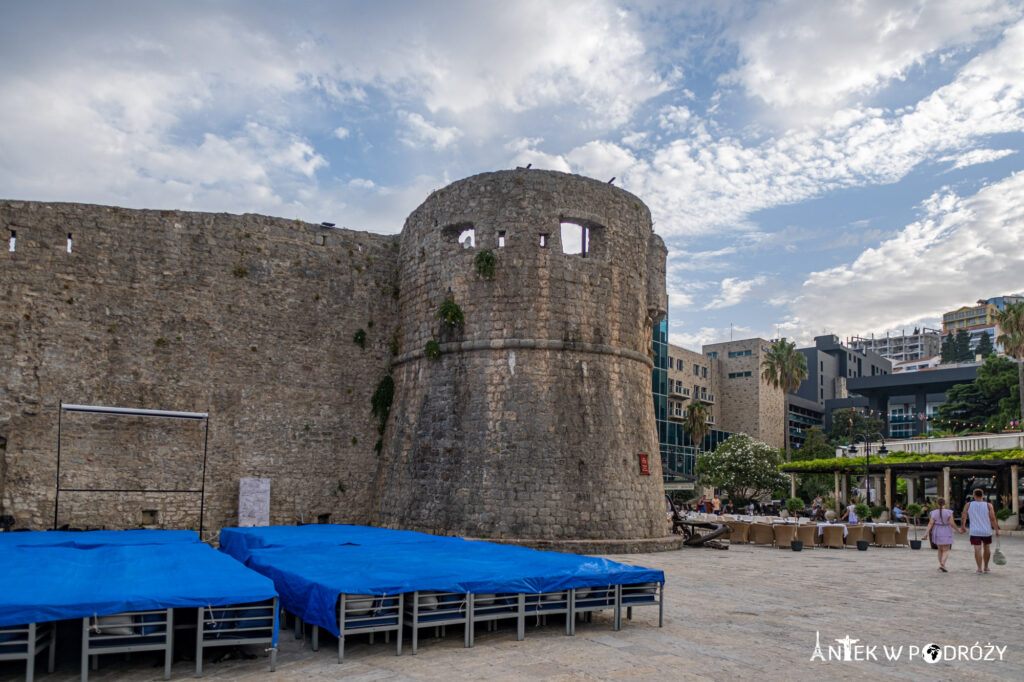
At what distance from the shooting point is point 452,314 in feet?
64.7

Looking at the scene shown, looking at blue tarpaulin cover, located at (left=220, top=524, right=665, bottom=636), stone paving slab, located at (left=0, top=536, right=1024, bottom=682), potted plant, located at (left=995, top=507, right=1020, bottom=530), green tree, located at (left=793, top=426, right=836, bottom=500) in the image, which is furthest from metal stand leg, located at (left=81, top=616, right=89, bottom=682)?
green tree, located at (left=793, top=426, right=836, bottom=500)

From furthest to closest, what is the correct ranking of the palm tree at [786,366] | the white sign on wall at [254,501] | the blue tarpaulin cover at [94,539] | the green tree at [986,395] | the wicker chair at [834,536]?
1. the green tree at [986,395]
2. the palm tree at [786,366]
3. the wicker chair at [834,536]
4. the white sign on wall at [254,501]
5. the blue tarpaulin cover at [94,539]

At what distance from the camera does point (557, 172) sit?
20.0m

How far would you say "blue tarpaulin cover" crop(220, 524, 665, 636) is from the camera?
25.3 feet

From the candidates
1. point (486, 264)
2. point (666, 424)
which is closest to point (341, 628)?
point (486, 264)

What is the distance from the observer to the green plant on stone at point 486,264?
63.8 feet

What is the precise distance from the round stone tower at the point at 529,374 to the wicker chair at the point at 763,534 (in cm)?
353

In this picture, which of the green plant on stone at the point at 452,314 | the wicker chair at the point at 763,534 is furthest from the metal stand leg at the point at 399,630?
the wicker chair at the point at 763,534

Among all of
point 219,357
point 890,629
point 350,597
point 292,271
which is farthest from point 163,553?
point 292,271

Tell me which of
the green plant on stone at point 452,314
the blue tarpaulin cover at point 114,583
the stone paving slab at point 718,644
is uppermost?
the green plant on stone at point 452,314

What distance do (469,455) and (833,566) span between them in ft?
26.7

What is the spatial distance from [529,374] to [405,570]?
35.7 ft

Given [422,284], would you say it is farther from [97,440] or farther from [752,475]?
[752,475]

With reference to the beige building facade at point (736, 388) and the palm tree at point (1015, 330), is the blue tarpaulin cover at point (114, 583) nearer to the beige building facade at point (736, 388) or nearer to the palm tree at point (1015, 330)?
the palm tree at point (1015, 330)
